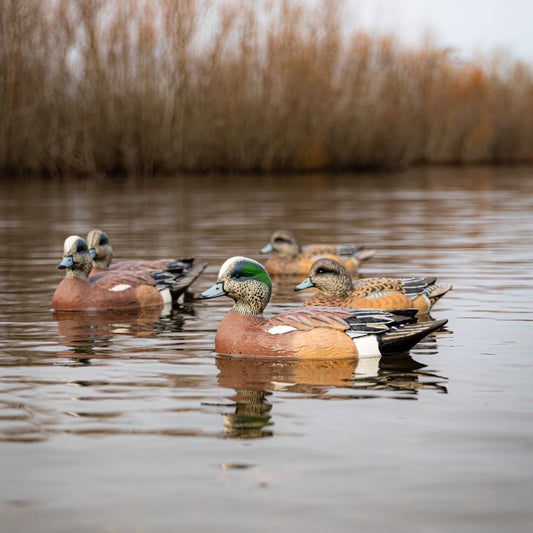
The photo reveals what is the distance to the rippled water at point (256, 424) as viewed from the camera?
4461 mm

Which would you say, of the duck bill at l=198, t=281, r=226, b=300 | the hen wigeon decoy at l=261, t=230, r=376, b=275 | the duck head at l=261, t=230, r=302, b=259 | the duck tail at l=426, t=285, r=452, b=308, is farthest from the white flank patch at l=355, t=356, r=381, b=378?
the duck head at l=261, t=230, r=302, b=259

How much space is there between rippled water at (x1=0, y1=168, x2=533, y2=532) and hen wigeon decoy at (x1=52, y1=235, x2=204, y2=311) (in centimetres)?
17

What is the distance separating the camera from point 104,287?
1065 cm

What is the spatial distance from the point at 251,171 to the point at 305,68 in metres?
4.64

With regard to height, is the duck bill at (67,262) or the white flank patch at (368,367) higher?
the duck bill at (67,262)

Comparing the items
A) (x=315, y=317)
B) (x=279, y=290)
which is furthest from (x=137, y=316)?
(x=315, y=317)

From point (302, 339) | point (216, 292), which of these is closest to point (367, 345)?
point (302, 339)

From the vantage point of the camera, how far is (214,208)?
25250mm

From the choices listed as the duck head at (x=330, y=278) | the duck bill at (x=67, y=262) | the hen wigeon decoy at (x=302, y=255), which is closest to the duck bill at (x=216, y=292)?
the duck head at (x=330, y=278)

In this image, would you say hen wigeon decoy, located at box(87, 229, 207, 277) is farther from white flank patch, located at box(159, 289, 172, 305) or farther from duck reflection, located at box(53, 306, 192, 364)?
duck reflection, located at box(53, 306, 192, 364)

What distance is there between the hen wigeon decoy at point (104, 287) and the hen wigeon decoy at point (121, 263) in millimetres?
175

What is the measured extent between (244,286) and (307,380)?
43.8 inches

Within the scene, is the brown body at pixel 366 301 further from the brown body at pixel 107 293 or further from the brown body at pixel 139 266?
the brown body at pixel 139 266

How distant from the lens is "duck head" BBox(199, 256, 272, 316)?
7.84m
